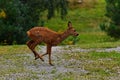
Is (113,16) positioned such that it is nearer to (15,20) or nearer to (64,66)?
(15,20)

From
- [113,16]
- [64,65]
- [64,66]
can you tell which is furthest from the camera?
[113,16]

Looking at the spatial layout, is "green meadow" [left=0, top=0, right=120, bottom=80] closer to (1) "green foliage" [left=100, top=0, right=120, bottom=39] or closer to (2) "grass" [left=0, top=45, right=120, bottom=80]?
(2) "grass" [left=0, top=45, right=120, bottom=80]

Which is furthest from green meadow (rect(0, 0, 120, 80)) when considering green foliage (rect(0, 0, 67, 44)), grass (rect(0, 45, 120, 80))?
green foliage (rect(0, 0, 67, 44))

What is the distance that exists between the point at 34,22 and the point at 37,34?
27.0 meters

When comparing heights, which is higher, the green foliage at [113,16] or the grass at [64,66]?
the grass at [64,66]

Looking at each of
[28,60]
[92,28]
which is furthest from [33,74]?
[92,28]

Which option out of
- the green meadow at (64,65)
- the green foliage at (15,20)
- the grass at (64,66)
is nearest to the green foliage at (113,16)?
the green foliage at (15,20)

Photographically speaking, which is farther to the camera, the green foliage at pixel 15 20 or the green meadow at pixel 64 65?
the green foliage at pixel 15 20

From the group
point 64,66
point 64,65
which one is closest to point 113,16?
point 64,65

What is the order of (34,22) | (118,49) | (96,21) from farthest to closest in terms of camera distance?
(96,21), (34,22), (118,49)

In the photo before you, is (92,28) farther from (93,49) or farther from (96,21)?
(93,49)

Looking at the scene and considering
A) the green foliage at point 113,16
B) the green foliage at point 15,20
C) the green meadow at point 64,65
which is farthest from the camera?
the green foliage at point 113,16

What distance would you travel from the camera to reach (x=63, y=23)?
234ft

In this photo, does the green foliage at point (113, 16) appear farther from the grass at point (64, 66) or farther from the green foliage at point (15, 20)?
the grass at point (64, 66)
